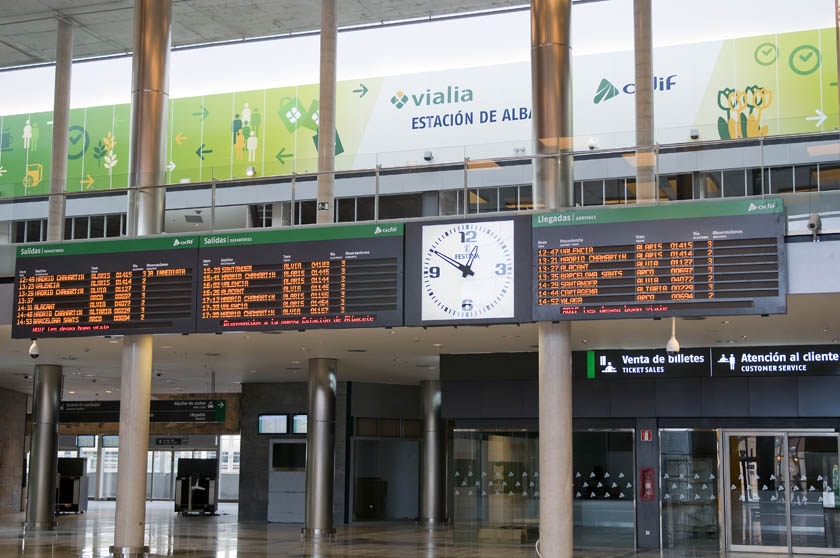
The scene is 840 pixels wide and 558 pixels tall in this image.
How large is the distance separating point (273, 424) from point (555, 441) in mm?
14313

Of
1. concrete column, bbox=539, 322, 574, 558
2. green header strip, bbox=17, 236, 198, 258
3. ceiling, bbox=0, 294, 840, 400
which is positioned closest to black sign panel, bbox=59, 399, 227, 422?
ceiling, bbox=0, 294, 840, 400

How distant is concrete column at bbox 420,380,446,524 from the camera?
24.6m

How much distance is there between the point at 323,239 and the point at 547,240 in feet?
10.3

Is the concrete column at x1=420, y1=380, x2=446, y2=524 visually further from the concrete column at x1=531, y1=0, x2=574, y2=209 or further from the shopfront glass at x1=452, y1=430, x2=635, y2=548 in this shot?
the concrete column at x1=531, y1=0, x2=574, y2=209

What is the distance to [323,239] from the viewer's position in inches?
548

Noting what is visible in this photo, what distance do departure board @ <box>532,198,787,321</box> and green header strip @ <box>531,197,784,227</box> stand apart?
12mm

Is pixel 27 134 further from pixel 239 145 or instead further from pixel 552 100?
pixel 552 100

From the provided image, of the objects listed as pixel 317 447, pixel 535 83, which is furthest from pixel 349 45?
pixel 535 83

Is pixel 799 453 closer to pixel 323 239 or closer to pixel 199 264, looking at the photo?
pixel 323 239

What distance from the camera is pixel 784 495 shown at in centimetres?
1673

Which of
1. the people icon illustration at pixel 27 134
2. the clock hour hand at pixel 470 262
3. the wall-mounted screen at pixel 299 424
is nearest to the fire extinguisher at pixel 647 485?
the clock hour hand at pixel 470 262

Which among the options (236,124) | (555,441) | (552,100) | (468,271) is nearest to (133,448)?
(468,271)

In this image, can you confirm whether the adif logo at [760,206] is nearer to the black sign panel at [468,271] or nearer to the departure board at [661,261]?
the departure board at [661,261]

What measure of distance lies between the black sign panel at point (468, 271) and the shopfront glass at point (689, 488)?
20.4 ft
